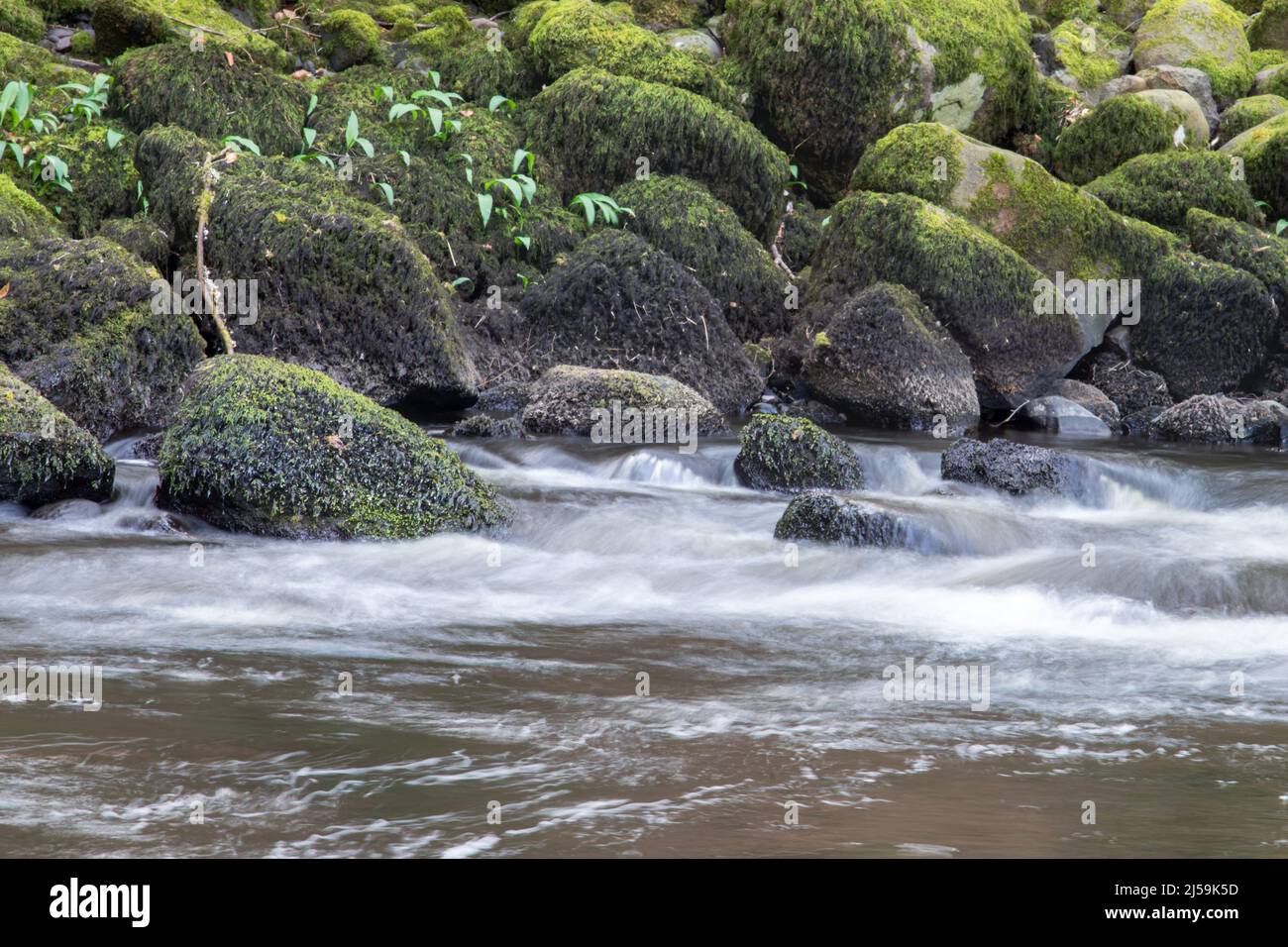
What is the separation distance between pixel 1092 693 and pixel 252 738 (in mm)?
3035

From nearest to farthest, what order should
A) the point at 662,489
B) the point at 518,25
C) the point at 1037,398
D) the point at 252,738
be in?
the point at 252,738
the point at 662,489
the point at 1037,398
the point at 518,25

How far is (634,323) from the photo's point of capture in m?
11.8

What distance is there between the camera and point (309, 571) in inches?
258

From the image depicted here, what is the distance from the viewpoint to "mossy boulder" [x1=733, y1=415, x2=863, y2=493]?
9.06m

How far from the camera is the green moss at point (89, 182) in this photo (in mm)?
11828

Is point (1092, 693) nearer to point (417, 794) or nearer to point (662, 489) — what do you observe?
point (417, 794)

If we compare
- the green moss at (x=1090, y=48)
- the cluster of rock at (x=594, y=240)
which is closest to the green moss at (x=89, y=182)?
the cluster of rock at (x=594, y=240)

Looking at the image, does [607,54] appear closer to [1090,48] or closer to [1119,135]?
[1119,135]

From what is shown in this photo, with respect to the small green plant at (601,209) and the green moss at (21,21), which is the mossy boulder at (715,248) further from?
the green moss at (21,21)

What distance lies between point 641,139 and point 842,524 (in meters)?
7.68

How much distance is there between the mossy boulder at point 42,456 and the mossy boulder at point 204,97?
231 inches

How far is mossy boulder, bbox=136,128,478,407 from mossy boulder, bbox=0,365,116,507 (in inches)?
111

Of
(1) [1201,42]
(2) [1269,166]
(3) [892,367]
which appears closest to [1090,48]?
(1) [1201,42]
